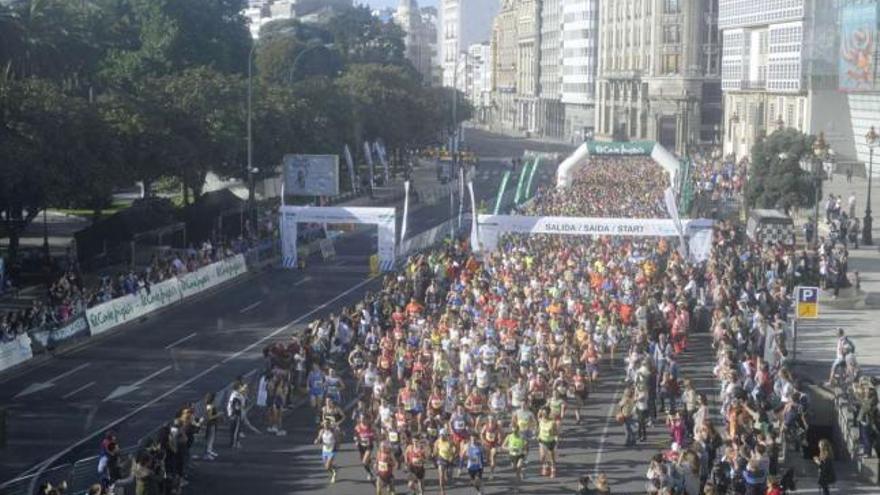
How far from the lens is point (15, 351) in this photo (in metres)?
31.0

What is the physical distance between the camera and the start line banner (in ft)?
138

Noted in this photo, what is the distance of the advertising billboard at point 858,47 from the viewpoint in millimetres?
74688

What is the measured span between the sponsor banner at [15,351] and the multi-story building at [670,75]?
3747 inches

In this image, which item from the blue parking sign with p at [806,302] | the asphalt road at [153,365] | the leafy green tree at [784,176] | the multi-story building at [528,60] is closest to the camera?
the asphalt road at [153,365]

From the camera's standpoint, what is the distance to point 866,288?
4316cm

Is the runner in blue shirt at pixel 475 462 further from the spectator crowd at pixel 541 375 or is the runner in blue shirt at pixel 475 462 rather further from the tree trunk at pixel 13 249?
the tree trunk at pixel 13 249

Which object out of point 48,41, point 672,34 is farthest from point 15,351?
point 672,34

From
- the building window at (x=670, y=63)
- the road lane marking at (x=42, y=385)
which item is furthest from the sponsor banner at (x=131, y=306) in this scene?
the building window at (x=670, y=63)

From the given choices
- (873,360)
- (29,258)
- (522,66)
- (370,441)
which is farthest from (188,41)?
(522,66)

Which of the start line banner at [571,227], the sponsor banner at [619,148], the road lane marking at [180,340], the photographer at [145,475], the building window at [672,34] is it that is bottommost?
the road lane marking at [180,340]

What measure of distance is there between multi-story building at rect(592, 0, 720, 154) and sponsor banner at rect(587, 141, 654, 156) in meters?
62.6

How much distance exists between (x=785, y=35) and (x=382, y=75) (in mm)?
28215

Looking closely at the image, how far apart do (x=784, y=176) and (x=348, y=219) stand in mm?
20566

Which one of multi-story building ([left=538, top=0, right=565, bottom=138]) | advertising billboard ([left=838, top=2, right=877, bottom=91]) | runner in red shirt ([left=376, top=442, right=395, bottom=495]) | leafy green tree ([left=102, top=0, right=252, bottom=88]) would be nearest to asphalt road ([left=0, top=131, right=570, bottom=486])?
runner in red shirt ([left=376, top=442, right=395, bottom=495])
